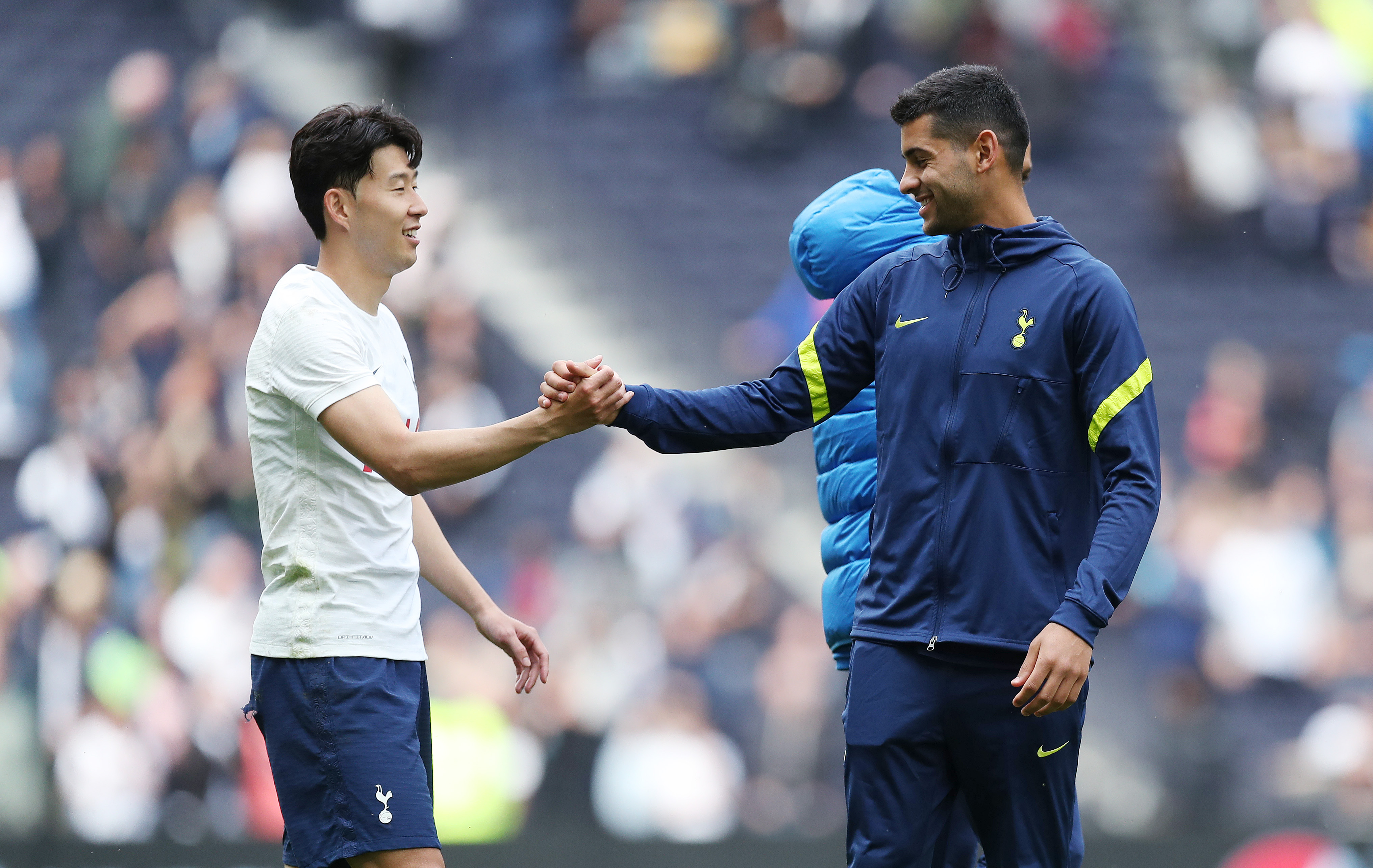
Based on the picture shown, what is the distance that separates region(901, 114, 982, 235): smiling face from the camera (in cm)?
228

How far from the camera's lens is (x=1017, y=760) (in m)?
2.13

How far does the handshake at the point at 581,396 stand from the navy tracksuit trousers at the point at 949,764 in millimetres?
621

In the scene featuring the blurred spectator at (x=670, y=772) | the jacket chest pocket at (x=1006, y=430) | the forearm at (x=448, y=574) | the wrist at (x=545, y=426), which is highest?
the wrist at (x=545, y=426)

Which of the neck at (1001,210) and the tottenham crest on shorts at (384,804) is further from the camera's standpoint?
the neck at (1001,210)

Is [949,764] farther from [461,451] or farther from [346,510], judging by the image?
[346,510]

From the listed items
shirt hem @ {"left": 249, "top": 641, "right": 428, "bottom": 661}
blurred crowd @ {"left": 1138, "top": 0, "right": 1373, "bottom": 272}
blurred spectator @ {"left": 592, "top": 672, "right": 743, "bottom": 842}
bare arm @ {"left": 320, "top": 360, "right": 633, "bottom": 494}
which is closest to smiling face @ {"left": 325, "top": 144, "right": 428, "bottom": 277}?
bare arm @ {"left": 320, "top": 360, "right": 633, "bottom": 494}

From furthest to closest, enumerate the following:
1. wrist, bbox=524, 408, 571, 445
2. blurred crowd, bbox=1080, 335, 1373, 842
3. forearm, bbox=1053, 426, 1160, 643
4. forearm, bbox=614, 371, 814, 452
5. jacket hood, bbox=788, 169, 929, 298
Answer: blurred crowd, bbox=1080, 335, 1373, 842 < jacket hood, bbox=788, 169, 929, 298 < forearm, bbox=614, 371, 814, 452 < wrist, bbox=524, 408, 571, 445 < forearm, bbox=1053, 426, 1160, 643

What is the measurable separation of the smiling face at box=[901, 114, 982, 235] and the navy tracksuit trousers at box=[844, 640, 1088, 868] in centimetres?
72

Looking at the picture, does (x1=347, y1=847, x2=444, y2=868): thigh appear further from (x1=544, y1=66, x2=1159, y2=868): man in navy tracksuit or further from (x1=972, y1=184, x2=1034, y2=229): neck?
(x1=972, y1=184, x2=1034, y2=229): neck

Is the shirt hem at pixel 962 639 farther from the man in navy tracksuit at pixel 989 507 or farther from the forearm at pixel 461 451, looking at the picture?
the forearm at pixel 461 451

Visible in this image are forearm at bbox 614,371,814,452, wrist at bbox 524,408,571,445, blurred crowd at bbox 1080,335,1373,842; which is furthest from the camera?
blurred crowd at bbox 1080,335,1373,842

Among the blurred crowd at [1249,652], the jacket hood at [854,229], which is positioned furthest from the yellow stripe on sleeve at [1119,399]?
the blurred crowd at [1249,652]

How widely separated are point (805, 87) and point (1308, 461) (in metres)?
2.81

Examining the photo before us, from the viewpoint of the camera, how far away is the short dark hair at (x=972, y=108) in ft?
7.54
